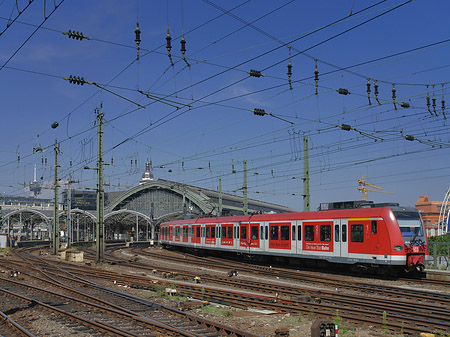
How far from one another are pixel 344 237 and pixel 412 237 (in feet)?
9.99

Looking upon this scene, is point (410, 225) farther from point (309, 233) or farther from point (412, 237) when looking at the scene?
point (309, 233)

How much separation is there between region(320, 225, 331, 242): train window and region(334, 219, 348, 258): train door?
0.45m

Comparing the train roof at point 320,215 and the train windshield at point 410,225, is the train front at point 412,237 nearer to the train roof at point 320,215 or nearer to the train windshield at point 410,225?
the train windshield at point 410,225

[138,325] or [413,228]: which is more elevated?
[413,228]

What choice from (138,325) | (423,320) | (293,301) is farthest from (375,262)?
(138,325)

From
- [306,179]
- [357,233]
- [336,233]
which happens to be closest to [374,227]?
[357,233]

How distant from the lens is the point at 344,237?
23.0 metres

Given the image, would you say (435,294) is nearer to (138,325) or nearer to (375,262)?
(375,262)

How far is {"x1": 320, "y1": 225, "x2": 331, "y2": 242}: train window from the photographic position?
942 inches

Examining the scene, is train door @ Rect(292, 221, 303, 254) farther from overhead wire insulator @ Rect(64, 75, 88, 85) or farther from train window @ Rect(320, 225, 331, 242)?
overhead wire insulator @ Rect(64, 75, 88, 85)

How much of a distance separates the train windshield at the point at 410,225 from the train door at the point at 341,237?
2.55 meters

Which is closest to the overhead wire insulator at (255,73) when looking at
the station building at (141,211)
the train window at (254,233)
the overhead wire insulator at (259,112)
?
the overhead wire insulator at (259,112)

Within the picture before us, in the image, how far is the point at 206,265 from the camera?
29047 mm

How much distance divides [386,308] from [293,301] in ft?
8.79
